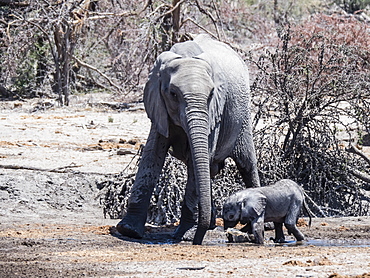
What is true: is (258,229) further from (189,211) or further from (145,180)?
(145,180)

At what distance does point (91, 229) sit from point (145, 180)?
84cm

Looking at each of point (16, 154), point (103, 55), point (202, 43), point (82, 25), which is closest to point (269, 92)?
point (202, 43)

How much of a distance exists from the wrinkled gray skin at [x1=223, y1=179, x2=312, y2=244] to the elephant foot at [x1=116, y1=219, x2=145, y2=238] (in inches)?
32.6

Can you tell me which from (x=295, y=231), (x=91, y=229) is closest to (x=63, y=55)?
(x=91, y=229)

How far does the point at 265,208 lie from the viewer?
7652 mm

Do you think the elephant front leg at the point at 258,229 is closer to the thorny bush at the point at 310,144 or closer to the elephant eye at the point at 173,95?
the elephant eye at the point at 173,95

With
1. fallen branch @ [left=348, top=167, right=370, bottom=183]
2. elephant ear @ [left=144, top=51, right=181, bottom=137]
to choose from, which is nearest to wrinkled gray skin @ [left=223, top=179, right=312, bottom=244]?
elephant ear @ [left=144, top=51, right=181, bottom=137]

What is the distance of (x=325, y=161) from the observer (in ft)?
35.9

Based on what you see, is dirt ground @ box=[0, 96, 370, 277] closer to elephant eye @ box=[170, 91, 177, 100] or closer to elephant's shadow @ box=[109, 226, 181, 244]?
elephant's shadow @ box=[109, 226, 181, 244]

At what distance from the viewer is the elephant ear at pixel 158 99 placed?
7.38 m

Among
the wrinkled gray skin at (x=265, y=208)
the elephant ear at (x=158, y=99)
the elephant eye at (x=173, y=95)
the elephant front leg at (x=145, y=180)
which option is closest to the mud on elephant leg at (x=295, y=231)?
the wrinkled gray skin at (x=265, y=208)

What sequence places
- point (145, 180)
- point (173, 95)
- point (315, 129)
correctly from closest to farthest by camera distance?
point (173, 95) < point (145, 180) < point (315, 129)

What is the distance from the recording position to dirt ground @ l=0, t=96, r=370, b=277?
543 cm

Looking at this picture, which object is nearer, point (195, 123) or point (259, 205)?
point (195, 123)
